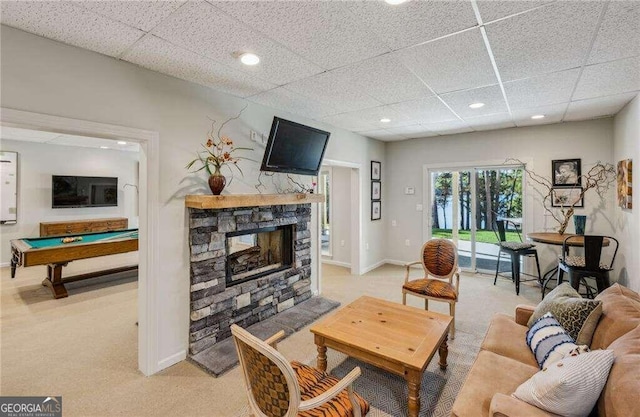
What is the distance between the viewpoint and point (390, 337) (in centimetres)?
220

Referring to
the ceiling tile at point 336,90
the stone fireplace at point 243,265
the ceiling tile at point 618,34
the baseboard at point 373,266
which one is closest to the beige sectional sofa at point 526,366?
the ceiling tile at point 618,34

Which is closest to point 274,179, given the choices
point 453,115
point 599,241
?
point 453,115

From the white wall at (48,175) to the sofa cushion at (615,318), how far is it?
8.38 m

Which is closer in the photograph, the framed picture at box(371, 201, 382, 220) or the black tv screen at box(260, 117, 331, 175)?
the black tv screen at box(260, 117, 331, 175)

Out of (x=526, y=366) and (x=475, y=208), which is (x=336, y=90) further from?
(x=475, y=208)

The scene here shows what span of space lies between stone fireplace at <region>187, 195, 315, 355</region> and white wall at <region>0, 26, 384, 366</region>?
11cm

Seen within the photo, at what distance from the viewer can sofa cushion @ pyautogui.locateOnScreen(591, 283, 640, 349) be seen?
162cm

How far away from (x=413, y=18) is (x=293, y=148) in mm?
1853

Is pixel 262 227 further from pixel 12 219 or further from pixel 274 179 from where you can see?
pixel 12 219

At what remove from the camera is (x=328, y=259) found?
6406 mm

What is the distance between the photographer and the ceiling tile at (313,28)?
1.63m

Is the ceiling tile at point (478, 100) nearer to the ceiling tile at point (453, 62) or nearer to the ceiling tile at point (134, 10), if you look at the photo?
the ceiling tile at point (453, 62)

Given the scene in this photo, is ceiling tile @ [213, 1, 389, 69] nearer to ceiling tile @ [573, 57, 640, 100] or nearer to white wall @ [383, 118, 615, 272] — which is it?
ceiling tile @ [573, 57, 640, 100]
